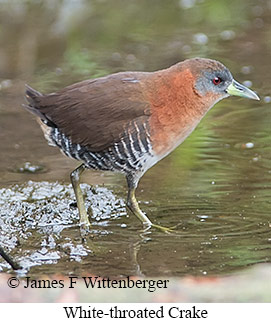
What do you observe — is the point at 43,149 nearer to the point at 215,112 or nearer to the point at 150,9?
the point at 215,112

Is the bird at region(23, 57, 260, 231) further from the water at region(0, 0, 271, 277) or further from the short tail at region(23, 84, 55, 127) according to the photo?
the water at region(0, 0, 271, 277)

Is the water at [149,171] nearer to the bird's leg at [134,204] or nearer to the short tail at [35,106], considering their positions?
the bird's leg at [134,204]

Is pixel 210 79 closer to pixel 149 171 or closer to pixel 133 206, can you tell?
pixel 133 206

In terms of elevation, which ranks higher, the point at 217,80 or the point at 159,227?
the point at 217,80

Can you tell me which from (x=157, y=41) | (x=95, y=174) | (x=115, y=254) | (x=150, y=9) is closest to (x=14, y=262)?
(x=115, y=254)

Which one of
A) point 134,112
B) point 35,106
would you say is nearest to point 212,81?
point 134,112

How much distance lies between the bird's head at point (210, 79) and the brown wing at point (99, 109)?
34cm

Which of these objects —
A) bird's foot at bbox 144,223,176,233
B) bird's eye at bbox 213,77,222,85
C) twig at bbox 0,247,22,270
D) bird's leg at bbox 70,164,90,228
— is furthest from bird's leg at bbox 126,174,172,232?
Result: twig at bbox 0,247,22,270

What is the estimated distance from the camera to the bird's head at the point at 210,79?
16.7 feet

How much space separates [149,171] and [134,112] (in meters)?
1.26

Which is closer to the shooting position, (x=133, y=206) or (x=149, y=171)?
(x=133, y=206)

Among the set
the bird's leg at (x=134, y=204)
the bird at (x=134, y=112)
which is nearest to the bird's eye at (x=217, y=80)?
the bird at (x=134, y=112)

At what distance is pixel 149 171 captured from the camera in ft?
20.3
